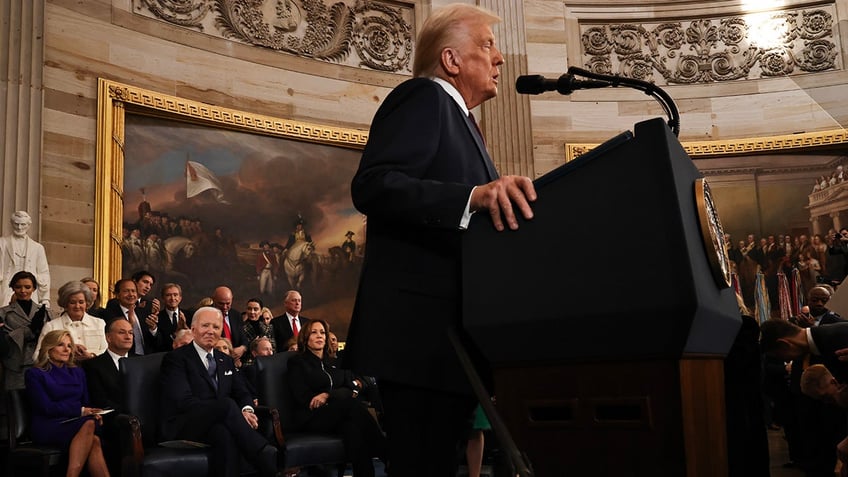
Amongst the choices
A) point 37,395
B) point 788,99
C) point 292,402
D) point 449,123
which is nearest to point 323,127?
point 292,402

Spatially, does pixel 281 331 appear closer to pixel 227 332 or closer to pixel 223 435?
pixel 227 332

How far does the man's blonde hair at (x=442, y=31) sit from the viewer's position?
2.01 m

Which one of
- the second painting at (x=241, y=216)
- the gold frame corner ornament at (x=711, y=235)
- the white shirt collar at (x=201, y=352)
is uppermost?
the second painting at (x=241, y=216)

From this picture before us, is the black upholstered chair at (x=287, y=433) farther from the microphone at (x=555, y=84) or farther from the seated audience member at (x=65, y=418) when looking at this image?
the microphone at (x=555, y=84)

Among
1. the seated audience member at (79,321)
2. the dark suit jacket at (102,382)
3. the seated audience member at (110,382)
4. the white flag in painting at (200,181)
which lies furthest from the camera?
the white flag in painting at (200,181)

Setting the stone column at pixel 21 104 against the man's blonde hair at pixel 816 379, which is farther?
the stone column at pixel 21 104

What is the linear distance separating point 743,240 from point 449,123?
12431 millimetres

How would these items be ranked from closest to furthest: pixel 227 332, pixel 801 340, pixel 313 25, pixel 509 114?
pixel 801 340 < pixel 227 332 < pixel 313 25 < pixel 509 114

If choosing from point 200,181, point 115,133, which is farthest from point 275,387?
point 115,133

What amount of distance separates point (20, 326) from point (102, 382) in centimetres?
147

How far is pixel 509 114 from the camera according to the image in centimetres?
1301

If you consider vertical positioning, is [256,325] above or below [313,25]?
below

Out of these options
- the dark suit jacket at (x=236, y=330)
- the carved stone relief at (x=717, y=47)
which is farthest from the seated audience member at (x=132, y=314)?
the carved stone relief at (x=717, y=47)

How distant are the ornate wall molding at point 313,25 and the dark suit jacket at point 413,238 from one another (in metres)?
9.54
